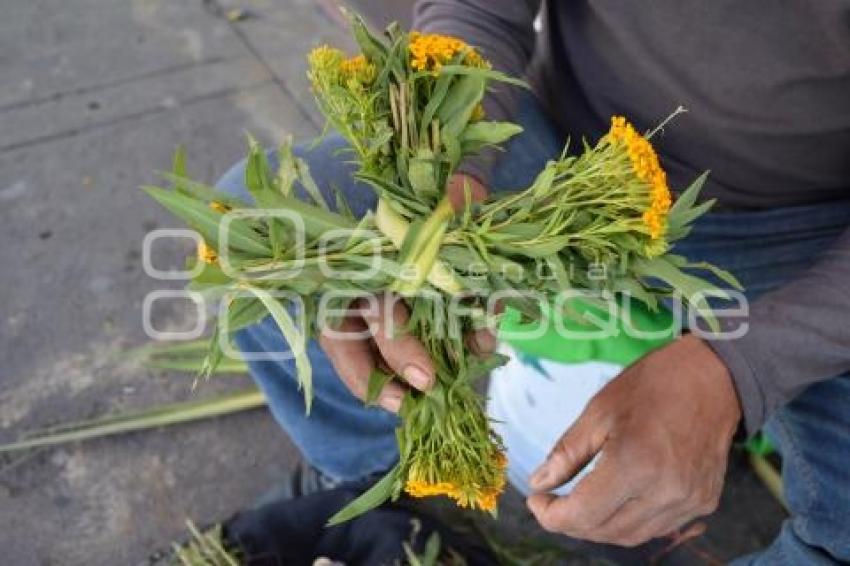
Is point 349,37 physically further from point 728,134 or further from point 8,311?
point 728,134

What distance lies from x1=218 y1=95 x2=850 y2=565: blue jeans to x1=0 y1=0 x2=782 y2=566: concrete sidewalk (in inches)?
10.1

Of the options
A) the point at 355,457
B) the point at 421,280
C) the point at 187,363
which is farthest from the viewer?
the point at 187,363

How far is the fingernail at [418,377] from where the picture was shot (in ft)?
3.18

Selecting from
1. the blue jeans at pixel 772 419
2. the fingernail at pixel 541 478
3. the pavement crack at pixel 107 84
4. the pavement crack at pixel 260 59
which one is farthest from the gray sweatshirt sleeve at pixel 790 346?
the pavement crack at pixel 107 84

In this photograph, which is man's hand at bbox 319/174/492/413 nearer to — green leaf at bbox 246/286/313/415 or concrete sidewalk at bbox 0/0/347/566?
green leaf at bbox 246/286/313/415

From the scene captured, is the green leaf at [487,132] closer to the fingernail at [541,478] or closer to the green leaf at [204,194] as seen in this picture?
the green leaf at [204,194]

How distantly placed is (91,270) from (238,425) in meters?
0.57

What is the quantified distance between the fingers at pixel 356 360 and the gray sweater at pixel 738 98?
0.91ft

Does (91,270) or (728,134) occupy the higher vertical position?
(728,134)

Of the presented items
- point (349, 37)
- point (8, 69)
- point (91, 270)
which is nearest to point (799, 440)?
point (91, 270)

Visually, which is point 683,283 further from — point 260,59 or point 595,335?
point 260,59

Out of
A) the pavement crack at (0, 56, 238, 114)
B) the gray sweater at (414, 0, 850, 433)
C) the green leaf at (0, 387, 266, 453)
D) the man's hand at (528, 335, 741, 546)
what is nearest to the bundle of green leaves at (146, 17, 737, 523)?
the man's hand at (528, 335, 741, 546)

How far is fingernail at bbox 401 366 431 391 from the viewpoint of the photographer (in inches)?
38.1

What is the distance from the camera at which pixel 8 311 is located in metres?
1.95
